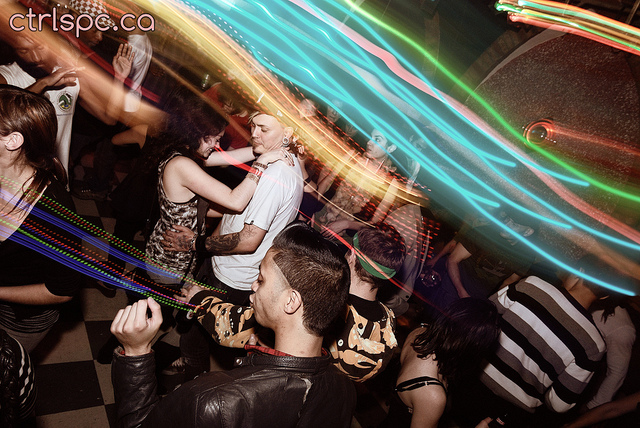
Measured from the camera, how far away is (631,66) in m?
3.70

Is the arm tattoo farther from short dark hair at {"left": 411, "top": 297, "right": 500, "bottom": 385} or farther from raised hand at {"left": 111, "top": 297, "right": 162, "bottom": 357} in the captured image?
short dark hair at {"left": 411, "top": 297, "right": 500, "bottom": 385}

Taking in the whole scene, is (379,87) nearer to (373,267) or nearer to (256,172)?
(256,172)

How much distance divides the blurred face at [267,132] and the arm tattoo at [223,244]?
1.98 ft

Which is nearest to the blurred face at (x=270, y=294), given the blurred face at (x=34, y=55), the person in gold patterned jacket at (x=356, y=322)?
the person in gold patterned jacket at (x=356, y=322)

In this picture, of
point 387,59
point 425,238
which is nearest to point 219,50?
point 387,59

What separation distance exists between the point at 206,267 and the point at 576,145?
4669 mm

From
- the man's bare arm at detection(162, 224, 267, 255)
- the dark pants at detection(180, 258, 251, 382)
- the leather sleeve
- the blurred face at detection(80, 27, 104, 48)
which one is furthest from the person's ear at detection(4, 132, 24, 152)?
the blurred face at detection(80, 27, 104, 48)

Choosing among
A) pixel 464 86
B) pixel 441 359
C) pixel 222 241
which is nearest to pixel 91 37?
pixel 222 241

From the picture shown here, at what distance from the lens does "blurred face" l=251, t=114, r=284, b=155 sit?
7.03 ft

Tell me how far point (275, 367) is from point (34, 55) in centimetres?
270

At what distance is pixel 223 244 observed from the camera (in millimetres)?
1941

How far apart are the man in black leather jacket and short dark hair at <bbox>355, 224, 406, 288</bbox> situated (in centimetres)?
49

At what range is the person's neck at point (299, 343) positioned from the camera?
1.11 metres

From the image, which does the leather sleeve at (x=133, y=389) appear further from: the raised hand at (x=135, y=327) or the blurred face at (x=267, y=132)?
the blurred face at (x=267, y=132)
